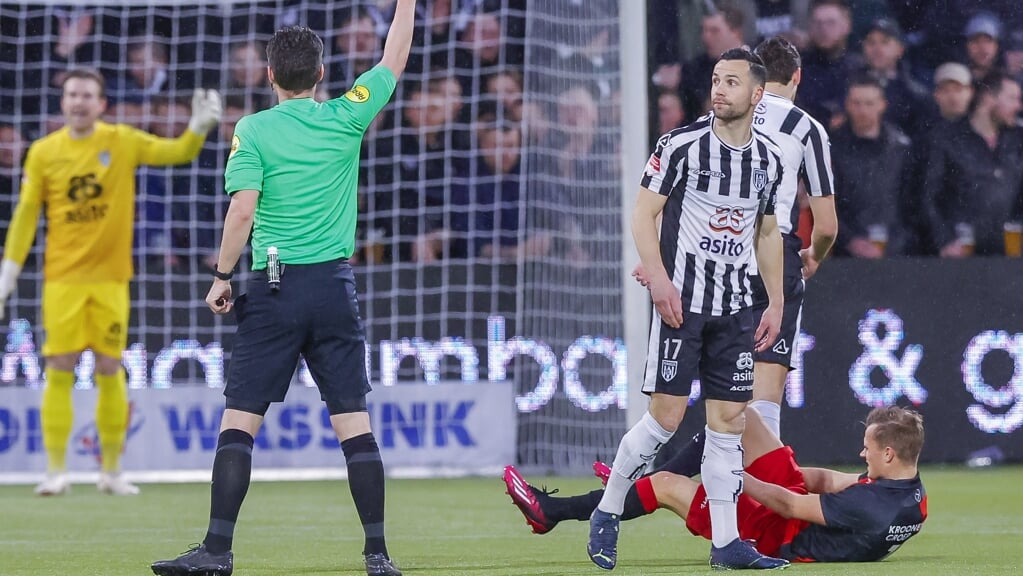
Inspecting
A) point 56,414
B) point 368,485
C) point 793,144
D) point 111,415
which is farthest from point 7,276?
point 368,485

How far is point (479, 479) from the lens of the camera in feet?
33.6

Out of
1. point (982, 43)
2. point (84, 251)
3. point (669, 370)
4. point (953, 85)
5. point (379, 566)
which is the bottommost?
point (379, 566)

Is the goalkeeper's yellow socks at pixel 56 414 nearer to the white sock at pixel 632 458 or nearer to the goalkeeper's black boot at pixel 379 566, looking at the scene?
the white sock at pixel 632 458

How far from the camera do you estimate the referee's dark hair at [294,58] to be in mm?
4875

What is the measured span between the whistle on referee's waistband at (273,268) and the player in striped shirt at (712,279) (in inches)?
44.2

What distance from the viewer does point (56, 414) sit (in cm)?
938

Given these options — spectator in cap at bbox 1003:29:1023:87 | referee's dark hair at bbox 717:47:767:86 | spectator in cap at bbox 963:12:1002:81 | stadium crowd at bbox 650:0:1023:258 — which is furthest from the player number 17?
spectator in cap at bbox 1003:29:1023:87

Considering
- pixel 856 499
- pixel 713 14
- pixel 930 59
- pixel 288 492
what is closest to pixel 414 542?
pixel 856 499

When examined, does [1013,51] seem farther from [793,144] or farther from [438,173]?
[793,144]

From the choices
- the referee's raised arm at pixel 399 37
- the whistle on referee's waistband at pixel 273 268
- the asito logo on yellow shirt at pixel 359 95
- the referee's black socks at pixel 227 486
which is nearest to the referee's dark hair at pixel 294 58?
the asito logo on yellow shirt at pixel 359 95

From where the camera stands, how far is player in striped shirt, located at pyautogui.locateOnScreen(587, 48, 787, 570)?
511 cm

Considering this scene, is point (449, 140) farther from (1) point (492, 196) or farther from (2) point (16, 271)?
(2) point (16, 271)

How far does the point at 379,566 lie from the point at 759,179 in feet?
5.55

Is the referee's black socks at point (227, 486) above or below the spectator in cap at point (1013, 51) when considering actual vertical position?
below
